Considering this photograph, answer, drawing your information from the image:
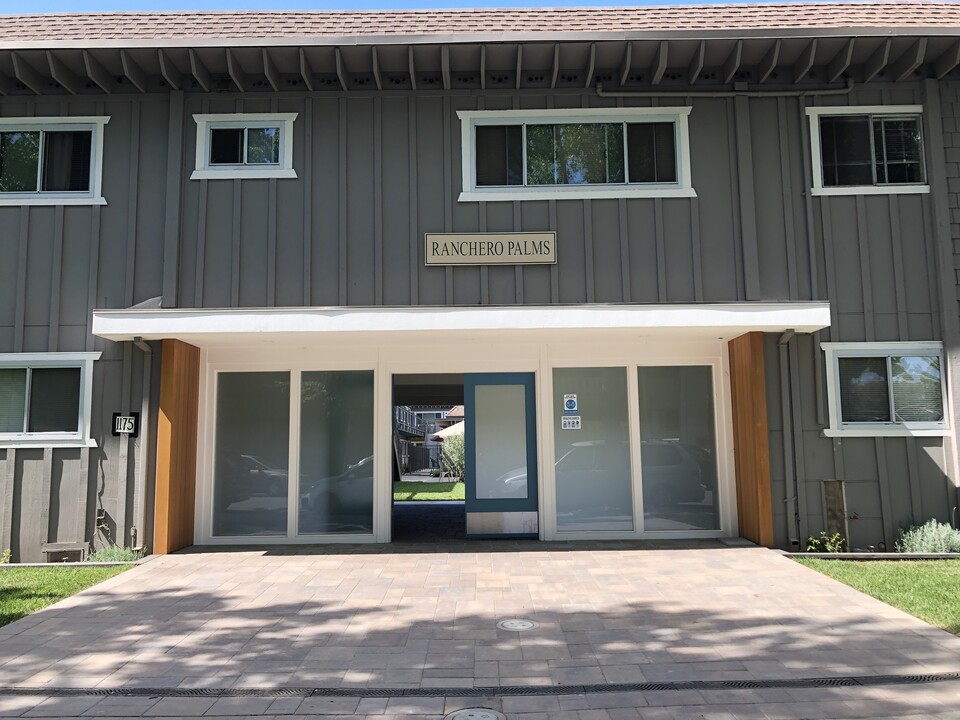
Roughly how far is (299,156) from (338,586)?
5345mm

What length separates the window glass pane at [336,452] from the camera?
377 inches

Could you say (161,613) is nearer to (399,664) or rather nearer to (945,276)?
(399,664)

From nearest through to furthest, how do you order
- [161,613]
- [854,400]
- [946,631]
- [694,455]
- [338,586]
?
1. [946,631]
2. [161,613]
3. [338,586]
4. [854,400]
5. [694,455]

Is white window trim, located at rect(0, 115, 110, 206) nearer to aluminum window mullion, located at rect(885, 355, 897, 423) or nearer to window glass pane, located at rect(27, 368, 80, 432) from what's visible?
window glass pane, located at rect(27, 368, 80, 432)

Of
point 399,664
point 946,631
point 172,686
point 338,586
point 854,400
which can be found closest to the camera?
point 172,686

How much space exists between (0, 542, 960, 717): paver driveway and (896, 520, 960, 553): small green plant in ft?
5.69

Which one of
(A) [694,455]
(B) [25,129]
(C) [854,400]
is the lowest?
(A) [694,455]

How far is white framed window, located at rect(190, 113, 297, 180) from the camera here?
29.8 feet

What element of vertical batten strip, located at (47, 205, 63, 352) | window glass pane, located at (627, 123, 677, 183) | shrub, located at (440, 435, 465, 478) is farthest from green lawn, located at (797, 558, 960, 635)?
shrub, located at (440, 435, 465, 478)

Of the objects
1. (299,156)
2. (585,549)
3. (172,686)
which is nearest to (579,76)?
(299,156)

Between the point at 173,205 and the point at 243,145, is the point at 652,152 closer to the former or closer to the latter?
the point at 243,145

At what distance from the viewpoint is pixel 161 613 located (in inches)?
248

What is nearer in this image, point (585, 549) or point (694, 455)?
point (585, 549)

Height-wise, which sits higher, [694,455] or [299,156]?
[299,156]
